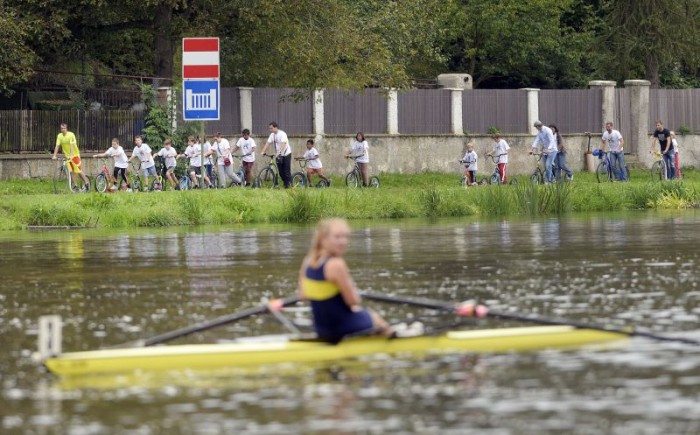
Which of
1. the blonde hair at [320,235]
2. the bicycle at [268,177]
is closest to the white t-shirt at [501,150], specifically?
the bicycle at [268,177]

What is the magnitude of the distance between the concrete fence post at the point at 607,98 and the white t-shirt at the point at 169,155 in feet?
54.5

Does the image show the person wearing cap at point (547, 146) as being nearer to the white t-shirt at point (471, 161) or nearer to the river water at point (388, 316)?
the white t-shirt at point (471, 161)

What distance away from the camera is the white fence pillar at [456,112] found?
163 feet

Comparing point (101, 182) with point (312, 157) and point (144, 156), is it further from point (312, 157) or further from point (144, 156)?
point (312, 157)

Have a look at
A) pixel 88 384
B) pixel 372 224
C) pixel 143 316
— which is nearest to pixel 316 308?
pixel 88 384

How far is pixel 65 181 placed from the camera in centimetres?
4091

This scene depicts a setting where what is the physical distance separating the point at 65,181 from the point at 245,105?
7.10 m

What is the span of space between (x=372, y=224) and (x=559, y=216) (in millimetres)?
4351

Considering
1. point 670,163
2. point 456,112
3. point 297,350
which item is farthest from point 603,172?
point 297,350

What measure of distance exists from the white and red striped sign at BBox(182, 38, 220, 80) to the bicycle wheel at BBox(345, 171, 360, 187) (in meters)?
12.7

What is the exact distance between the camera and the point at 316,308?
14.3 metres

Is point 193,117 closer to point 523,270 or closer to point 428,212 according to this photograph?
point 428,212

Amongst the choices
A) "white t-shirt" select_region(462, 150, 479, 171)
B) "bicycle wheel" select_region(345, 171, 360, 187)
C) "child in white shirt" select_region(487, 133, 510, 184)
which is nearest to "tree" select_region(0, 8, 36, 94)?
"bicycle wheel" select_region(345, 171, 360, 187)

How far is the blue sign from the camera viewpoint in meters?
29.8
